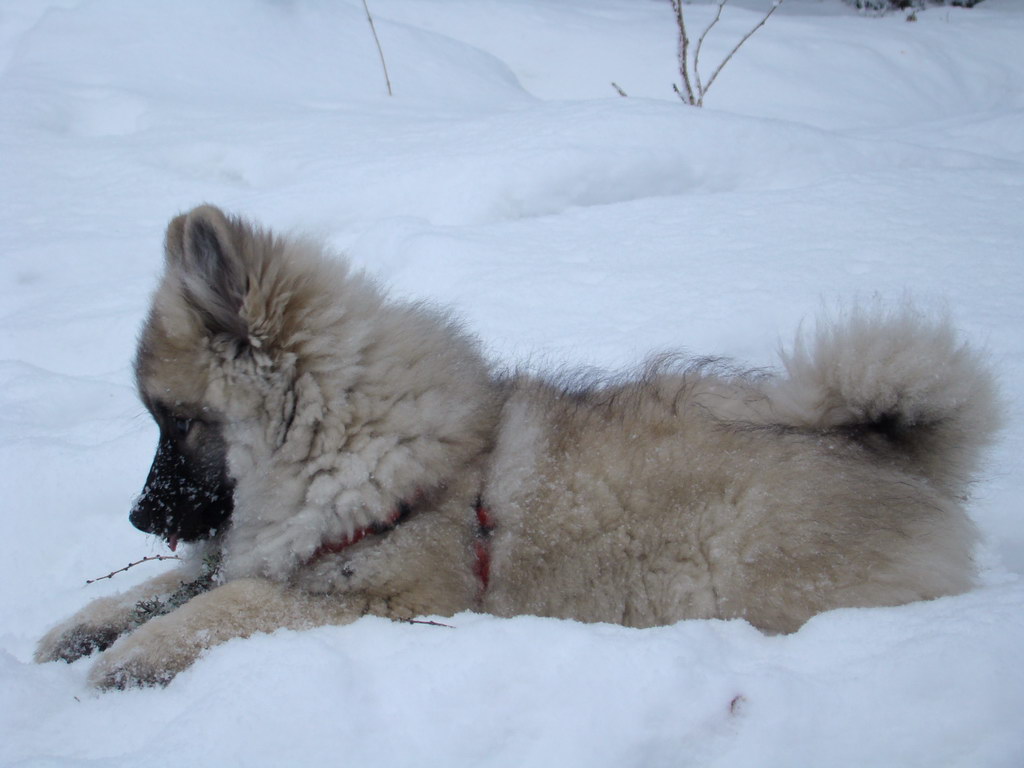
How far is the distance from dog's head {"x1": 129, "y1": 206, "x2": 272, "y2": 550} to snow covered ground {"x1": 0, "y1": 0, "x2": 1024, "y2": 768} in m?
0.51

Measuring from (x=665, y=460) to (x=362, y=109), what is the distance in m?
6.13

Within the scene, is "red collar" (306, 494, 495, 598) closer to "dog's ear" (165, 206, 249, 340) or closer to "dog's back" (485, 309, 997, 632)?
"dog's back" (485, 309, 997, 632)

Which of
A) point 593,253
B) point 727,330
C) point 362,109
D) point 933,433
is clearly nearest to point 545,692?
point 933,433

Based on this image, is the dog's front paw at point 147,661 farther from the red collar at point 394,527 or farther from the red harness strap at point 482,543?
the red harness strap at point 482,543

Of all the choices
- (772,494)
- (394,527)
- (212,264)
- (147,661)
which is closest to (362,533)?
(394,527)

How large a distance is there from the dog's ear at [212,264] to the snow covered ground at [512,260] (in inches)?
36.2

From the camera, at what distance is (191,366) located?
222 centimetres

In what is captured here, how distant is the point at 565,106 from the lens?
252 inches

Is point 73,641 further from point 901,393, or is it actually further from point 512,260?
point 512,260

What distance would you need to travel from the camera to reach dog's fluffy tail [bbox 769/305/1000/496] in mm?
2023

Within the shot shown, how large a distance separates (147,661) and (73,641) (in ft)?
1.77

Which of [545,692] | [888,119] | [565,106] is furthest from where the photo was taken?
[888,119]

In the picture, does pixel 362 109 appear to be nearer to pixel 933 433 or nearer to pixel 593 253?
pixel 593 253

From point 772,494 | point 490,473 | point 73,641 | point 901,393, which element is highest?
point 901,393
